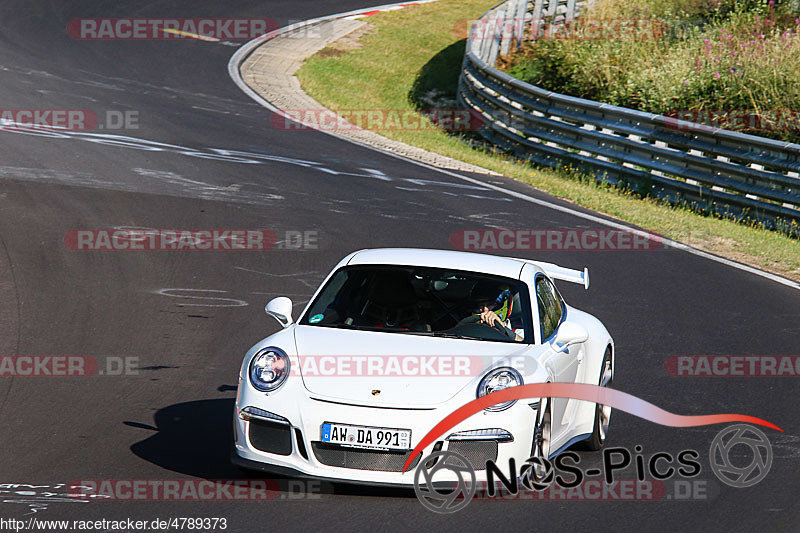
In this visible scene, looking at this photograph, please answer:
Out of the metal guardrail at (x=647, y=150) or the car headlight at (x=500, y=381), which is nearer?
the car headlight at (x=500, y=381)

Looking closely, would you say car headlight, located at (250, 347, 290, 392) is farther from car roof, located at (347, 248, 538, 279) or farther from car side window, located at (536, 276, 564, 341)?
car side window, located at (536, 276, 564, 341)

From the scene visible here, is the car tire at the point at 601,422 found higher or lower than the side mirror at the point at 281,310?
lower

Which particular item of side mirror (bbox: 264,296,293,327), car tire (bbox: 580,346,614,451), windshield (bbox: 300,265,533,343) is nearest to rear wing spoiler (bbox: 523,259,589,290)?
car tire (bbox: 580,346,614,451)

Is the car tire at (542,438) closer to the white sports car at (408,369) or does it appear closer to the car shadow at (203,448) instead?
the white sports car at (408,369)

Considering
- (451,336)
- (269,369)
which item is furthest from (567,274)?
(269,369)

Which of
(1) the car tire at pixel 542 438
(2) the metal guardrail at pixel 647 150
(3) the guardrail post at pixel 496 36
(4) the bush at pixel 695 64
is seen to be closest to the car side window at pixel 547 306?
(1) the car tire at pixel 542 438

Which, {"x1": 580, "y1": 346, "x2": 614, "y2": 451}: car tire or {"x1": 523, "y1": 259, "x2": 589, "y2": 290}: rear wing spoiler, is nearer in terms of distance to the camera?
{"x1": 580, "y1": 346, "x2": 614, "y2": 451}: car tire

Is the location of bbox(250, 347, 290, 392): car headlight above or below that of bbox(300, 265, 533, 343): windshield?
below

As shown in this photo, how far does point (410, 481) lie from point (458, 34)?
28.8 metres

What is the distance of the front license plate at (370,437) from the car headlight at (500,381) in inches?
21.5

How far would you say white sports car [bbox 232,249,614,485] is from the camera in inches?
241

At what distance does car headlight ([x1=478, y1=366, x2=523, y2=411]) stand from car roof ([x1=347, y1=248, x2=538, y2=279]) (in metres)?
1.20

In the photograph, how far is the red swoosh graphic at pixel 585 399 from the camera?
20.0ft

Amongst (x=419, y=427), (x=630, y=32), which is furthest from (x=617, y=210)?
(x=419, y=427)
